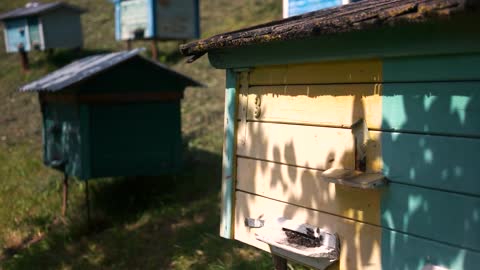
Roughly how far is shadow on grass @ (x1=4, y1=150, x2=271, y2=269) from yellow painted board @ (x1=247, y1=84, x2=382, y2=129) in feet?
7.56

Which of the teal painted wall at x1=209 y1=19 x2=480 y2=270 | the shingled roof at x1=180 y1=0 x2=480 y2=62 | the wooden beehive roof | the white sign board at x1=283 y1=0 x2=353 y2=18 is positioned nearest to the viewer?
the shingled roof at x1=180 y1=0 x2=480 y2=62

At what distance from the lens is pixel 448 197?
2262mm

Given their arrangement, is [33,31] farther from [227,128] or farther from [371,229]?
[371,229]

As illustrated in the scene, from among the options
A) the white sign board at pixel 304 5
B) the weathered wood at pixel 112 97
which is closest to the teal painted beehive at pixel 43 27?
the weathered wood at pixel 112 97

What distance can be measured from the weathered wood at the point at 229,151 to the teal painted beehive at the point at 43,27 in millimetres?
12588

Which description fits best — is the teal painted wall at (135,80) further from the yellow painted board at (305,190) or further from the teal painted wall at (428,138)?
the teal painted wall at (428,138)

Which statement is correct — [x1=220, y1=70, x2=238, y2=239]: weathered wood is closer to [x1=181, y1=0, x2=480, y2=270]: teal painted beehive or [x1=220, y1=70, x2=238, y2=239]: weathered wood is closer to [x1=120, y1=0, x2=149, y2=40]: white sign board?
[x1=181, y1=0, x2=480, y2=270]: teal painted beehive

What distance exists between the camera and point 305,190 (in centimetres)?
293

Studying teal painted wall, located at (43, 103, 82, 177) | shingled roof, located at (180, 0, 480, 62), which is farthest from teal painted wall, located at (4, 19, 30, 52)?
shingled roof, located at (180, 0, 480, 62)

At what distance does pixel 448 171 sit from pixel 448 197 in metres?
0.11

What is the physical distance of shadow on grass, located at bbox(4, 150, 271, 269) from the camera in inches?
228

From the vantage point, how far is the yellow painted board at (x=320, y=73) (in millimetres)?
2566

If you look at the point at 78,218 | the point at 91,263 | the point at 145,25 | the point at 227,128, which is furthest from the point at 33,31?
the point at 227,128

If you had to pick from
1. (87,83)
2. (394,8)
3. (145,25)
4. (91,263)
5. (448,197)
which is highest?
(145,25)
